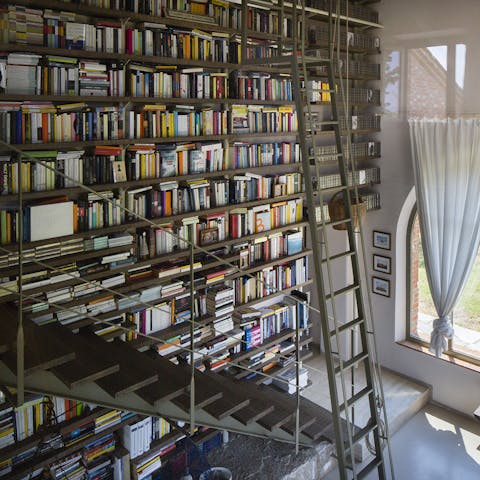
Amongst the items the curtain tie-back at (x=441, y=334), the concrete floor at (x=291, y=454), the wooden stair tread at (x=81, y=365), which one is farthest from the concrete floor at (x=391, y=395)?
the wooden stair tread at (x=81, y=365)

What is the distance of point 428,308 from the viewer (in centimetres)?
603

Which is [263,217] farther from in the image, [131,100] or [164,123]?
[131,100]

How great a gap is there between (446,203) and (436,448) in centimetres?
247

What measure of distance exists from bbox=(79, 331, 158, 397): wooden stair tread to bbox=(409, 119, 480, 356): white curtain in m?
3.53

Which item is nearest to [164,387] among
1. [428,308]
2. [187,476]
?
[187,476]

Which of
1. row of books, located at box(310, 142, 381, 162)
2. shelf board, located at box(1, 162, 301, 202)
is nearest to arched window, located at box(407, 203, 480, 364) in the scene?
row of books, located at box(310, 142, 381, 162)

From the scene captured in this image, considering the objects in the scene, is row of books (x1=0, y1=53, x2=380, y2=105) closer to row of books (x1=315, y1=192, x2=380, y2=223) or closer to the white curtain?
row of books (x1=315, y1=192, x2=380, y2=223)

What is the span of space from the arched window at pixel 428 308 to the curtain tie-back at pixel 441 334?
0.18 meters

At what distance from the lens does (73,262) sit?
3711mm

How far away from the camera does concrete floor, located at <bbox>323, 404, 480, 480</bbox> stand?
476 cm

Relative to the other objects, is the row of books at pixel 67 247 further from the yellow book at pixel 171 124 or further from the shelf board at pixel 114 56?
the shelf board at pixel 114 56

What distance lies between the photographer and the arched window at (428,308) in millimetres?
5609

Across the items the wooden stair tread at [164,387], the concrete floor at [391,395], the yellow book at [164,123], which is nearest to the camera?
the wooden stair tread at [164,387]

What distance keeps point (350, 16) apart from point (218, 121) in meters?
2.05
